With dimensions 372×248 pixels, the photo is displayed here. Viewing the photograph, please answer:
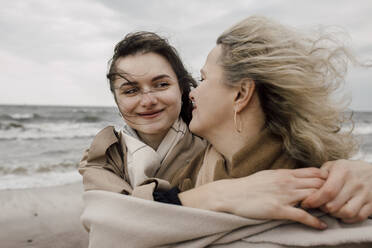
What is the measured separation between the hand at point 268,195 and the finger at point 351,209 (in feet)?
0.27

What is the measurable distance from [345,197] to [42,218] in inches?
174

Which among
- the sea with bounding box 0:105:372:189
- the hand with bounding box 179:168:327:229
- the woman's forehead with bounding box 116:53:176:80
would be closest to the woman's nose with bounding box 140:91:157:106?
the woman's forehead with bounding box 116:53:176:80

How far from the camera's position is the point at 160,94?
2309 mm

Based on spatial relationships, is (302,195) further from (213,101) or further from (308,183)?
(213,101)

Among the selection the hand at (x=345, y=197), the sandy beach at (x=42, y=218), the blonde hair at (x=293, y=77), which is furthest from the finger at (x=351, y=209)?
the sandy beach at (x=42, y=218)

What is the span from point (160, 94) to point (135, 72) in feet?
0.74

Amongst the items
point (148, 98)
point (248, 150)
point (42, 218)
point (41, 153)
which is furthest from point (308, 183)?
point (41, 153)

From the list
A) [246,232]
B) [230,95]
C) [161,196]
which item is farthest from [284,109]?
[161,196]

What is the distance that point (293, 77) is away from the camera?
5.25 ft

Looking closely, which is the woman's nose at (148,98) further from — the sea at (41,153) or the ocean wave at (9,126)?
the ocean wave at (9,126)

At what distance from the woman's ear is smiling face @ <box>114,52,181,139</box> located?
0.71 meters

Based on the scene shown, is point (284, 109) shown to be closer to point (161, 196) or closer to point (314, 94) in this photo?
point (314, 94)

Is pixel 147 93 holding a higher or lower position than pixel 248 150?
higher

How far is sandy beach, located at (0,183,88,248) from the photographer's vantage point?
3.97 m
